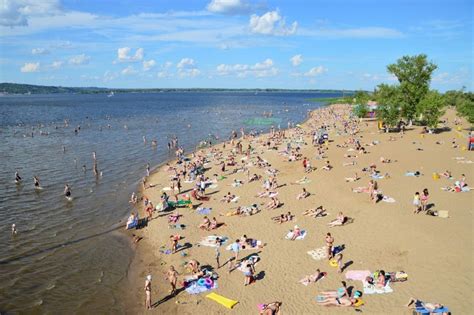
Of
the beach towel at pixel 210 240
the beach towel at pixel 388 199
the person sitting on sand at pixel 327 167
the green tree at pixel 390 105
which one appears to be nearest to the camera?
the beach towel at pixel 210 240

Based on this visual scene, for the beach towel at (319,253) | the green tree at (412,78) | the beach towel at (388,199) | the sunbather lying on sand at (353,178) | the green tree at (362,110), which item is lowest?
the beach towel at (319,253)

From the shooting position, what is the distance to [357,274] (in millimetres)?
15633

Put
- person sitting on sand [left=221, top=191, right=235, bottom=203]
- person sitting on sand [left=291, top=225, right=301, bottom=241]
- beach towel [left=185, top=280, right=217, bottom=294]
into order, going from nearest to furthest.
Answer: beach towel [left=185, top=280, right=217, bottom=294], person sitting on sand [left=291, top=225, right=301, bottom=241], person sitting on sand [left=221, top=191, right=235, bottom=203]

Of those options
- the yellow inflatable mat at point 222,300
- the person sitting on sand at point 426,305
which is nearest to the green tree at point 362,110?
the person sitting on sand at point 426,305

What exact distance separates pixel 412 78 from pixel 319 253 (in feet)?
139

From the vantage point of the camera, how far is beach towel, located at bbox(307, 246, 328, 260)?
17344 mm

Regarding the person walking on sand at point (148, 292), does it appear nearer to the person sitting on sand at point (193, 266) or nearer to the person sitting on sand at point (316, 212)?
the person sitting on sand at point (193, 266)

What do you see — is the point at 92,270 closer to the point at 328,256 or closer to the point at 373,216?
the point at 328,256

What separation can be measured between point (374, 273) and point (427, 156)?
73.5 feet

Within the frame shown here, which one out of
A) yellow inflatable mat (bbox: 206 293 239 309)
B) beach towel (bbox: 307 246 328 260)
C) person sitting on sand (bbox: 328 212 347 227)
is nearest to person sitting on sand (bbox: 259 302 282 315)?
yellow inflatable mat (bbox: 206 293 239 309)

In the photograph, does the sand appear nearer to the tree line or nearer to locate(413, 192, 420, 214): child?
locate(413, 192, 420, 214): child

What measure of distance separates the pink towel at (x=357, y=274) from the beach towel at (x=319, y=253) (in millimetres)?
1667

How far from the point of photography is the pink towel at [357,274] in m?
15.4

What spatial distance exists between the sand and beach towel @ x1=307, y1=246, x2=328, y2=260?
0.28 m
